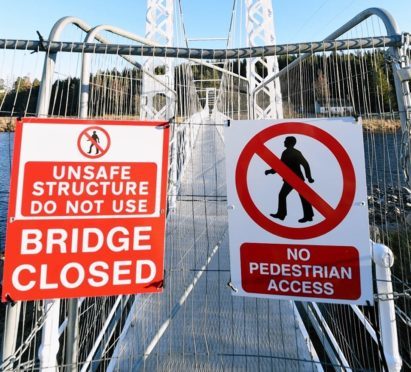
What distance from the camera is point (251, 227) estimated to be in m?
1.10

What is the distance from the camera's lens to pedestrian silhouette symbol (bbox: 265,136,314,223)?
1056mm

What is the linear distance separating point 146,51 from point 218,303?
1.70m

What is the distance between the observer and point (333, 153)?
3.46 feet

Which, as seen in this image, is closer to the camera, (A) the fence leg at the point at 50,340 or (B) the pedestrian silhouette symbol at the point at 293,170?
(B) the pedestrian silhouette symbol at the point at 293,170

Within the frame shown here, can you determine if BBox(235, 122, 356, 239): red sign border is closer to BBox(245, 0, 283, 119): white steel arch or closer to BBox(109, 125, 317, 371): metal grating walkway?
BBox(109, 125, 317, 371): metal grating walkway

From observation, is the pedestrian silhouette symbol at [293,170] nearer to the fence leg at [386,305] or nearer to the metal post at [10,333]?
the fence leg at [386,305]

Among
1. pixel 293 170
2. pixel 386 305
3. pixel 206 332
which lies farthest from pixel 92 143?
pixel 206 332

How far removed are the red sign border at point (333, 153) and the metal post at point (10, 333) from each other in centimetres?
96

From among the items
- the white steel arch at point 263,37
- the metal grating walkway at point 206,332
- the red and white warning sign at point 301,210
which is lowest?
the metal grating walkway at point 206,332

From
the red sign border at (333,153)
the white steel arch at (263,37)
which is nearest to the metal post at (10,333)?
the red sign border at (333,153)

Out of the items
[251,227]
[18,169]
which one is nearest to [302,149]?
[251,227]

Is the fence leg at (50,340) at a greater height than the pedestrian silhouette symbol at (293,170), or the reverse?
the pedestrian silhouette symbol at (293,170)

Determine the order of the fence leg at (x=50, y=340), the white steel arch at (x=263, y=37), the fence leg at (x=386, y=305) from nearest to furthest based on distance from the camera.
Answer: the fence leg at (x=386, y=305)
the fence leg at (x=50, y=340)
the white steel arch at (x=263, y=37)

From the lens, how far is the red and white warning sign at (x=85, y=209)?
1038 millimetres
